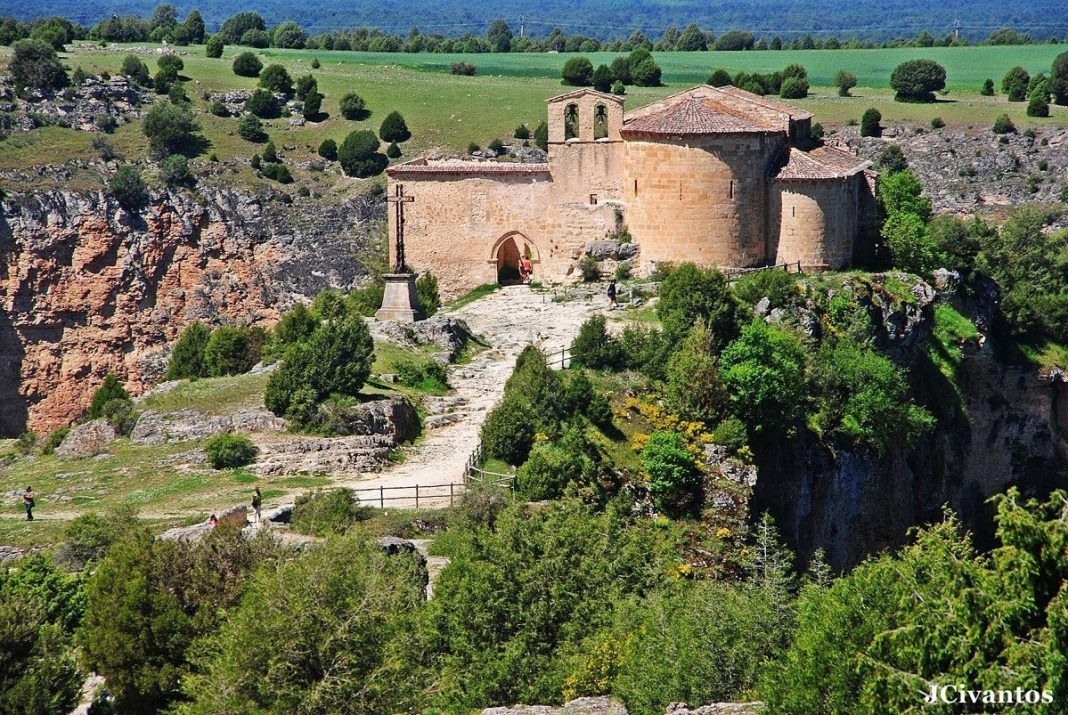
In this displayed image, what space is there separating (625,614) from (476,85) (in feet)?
222

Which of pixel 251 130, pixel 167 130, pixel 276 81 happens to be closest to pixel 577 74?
pixel 276 81

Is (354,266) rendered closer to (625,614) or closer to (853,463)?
(853,463)

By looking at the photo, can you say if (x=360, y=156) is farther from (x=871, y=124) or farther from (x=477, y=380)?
(x=477, y=380)

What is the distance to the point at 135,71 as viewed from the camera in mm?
84438

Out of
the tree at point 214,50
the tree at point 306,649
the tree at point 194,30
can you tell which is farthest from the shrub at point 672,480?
the tree at point 194,30

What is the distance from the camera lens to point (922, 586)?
69.3 feet

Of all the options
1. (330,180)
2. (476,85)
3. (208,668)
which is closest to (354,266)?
(330,180)

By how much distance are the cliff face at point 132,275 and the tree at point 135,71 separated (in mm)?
11988

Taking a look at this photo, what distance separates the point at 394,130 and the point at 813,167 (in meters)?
34.7

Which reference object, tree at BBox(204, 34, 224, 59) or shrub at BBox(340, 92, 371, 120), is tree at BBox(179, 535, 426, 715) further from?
tree at BBox(204, 34, 224, 59)

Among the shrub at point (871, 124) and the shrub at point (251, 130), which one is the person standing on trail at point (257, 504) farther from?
the shrub at point (871, 124)

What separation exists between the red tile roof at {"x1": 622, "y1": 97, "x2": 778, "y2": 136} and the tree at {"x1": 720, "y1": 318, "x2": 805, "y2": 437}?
7.87 m

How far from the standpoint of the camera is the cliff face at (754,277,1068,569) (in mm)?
41906

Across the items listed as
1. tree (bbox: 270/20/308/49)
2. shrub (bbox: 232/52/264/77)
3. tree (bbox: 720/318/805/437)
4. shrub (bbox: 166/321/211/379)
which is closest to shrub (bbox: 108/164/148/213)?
shrub (bbox: 232/52/264/77)
